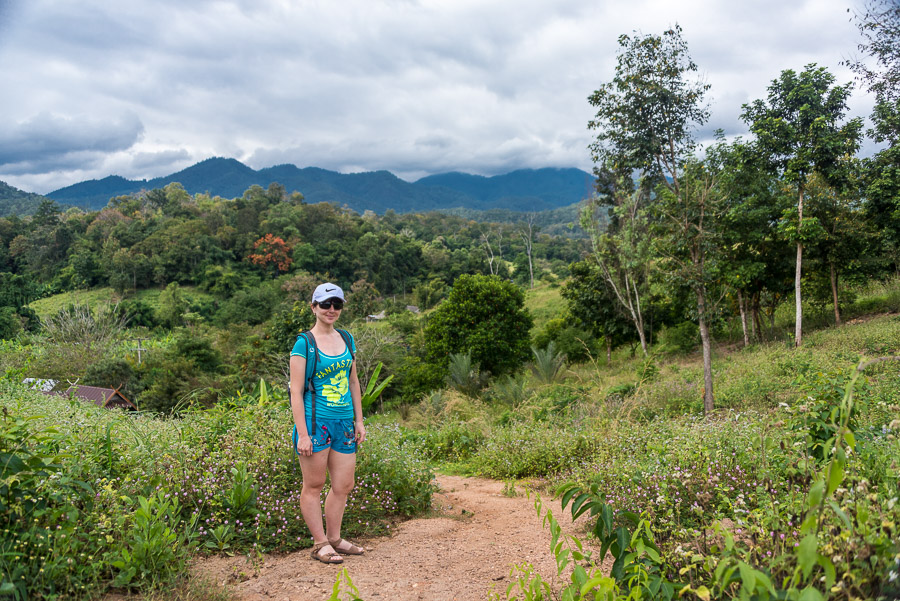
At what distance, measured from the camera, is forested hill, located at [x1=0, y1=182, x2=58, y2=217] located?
112m

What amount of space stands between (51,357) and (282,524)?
1083 inches

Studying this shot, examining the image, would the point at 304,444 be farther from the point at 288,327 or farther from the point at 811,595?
the point at 288,327

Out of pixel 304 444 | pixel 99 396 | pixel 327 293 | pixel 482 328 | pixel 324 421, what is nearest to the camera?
pixel 304 444

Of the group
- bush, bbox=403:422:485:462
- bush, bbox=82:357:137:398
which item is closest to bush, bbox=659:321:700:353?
bush, bbox=403:422:485:462

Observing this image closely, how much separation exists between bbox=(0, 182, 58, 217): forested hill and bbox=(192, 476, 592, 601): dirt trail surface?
449ft

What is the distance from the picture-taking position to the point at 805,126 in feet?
41.5

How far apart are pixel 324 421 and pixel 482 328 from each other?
16685 millimetres

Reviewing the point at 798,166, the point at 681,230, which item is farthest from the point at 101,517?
the point at 798,166

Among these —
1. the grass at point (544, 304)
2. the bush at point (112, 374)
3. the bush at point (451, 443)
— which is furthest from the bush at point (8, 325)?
the bush at point (451, 443)


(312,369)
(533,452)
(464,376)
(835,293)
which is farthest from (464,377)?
(312,369)

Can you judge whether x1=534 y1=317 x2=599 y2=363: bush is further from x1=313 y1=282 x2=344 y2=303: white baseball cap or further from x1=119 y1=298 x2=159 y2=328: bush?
x1=119 y1=298 x2=159 y2=328: bush

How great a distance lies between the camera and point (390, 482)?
13.9ft

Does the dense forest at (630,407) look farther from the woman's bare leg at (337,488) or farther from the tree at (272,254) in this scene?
the tree at (272,254)

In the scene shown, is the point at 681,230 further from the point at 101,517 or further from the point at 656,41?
the point at 101,517
